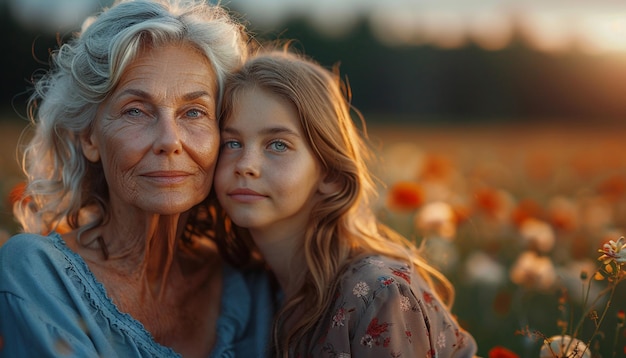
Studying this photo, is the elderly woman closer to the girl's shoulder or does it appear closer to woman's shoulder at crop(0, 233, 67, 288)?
woman's shoulder at crop(0, 233, 67, 288)

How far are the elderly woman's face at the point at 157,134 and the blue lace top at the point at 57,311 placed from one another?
1.27 ft

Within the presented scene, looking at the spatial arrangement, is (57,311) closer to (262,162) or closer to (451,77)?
(262,162)

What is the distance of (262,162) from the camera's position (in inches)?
134

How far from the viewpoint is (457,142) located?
1755 centimetres

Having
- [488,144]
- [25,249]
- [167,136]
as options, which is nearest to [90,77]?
[167,136]

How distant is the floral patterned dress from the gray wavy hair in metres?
1.00

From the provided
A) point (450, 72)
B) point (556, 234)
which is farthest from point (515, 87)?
point (556, 234)

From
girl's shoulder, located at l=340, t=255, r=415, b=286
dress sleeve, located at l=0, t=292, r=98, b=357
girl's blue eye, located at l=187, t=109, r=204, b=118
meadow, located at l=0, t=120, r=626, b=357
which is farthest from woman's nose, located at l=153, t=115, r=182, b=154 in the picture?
meadow, located at l=0, t=120, r=626, b=357

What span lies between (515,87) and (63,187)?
36.8 meters

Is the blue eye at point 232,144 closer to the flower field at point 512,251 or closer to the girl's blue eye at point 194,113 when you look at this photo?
the girl's blue eye at point 194,113

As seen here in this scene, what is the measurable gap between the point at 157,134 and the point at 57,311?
2.62 feet

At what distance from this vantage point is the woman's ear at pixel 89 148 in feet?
11.3

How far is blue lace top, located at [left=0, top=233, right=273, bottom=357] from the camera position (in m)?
2.80

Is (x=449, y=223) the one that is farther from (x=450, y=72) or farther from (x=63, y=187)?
(x=450, y=72)
